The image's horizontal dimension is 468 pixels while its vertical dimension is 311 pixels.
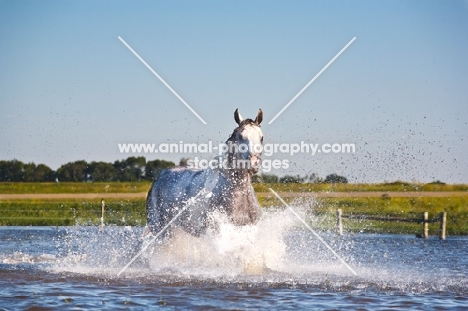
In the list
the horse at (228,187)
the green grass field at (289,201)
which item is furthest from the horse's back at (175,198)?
the green grass field at (289,201)

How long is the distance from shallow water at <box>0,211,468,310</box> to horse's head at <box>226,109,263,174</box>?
3.46 ft

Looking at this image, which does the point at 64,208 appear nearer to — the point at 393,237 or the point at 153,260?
the point at 393,237

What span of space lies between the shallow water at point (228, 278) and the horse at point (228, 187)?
26cm

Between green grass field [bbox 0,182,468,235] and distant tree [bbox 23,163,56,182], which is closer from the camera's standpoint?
green grass field [bbox 0,182,468,235]

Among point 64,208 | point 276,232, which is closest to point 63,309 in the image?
point 276,232

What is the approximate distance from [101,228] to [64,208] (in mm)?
9779

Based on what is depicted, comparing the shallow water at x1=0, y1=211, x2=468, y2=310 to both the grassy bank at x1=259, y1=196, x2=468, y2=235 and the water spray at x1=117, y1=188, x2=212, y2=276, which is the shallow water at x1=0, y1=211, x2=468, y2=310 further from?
Answer: the grassy bank at x1=259, y1=196, x2=468, y2=235

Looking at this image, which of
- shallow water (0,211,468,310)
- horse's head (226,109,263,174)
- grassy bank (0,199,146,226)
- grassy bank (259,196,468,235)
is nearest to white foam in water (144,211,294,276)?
shallow water (0,211,468,310)

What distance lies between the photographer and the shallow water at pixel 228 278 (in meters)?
9.12

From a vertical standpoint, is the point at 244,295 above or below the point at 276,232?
below

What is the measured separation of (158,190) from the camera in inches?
531

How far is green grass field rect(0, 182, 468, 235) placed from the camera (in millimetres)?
28969

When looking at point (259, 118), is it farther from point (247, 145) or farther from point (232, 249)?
point (232, 249)

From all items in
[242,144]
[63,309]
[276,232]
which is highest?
[242,144]
